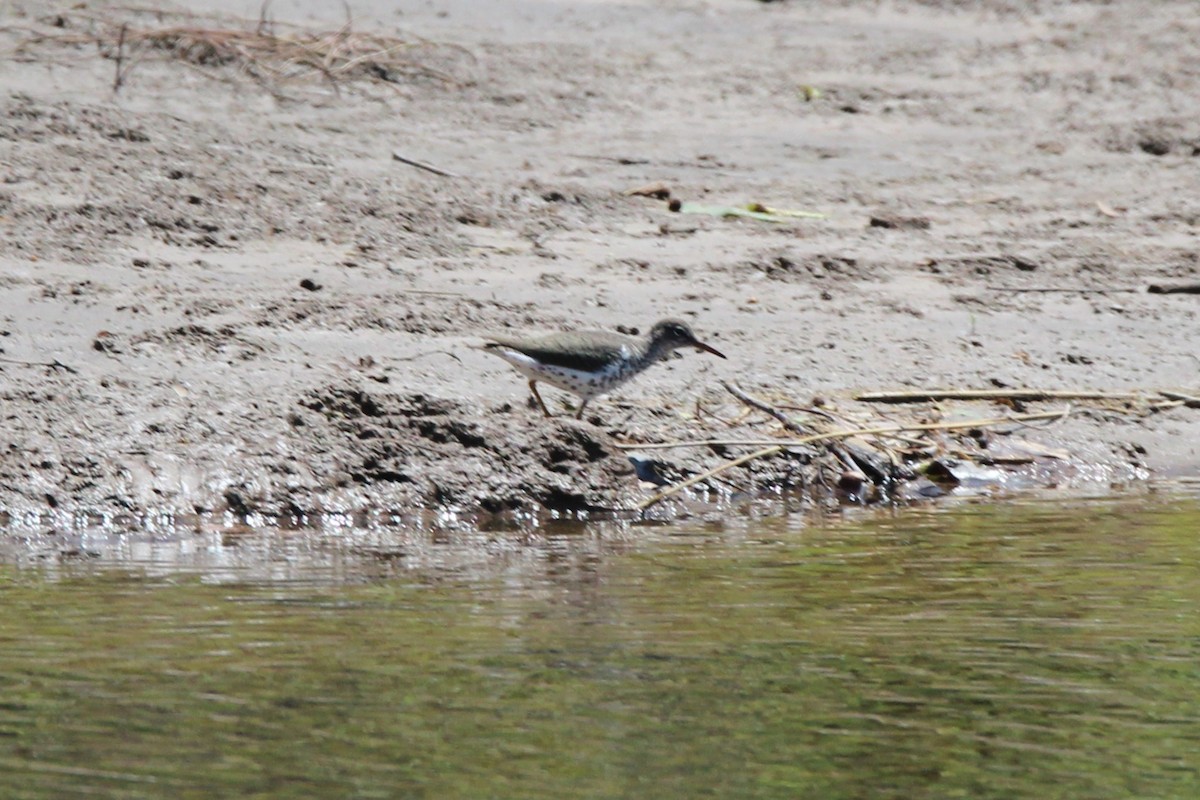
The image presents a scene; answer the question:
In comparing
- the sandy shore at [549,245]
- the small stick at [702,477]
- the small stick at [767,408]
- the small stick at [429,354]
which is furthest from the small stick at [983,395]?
the small stick at [429,354]

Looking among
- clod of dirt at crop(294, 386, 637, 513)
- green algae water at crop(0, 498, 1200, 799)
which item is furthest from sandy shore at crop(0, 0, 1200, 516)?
green algae water at crop(0, 498, 1200, 799)

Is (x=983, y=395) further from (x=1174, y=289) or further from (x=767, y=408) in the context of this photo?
(x=1174, y=289)

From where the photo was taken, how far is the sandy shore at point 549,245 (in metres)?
7.41

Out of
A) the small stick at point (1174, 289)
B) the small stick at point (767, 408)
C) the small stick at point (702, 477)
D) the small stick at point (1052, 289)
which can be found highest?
the small stick at point (1174, 289)

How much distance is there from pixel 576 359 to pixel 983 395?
2.04 m

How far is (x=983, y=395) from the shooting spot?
8570mm

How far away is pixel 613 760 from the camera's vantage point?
4.42m

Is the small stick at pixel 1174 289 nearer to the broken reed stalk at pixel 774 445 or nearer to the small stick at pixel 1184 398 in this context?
the small stick at pixel 1184 398

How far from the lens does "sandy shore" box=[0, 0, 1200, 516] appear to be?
7.41 m

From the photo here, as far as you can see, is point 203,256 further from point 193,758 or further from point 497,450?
point 193,758

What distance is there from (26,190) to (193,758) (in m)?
5.89

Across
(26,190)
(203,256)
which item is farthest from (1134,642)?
(26,190)

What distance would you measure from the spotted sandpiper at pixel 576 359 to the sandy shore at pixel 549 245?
0.17 m

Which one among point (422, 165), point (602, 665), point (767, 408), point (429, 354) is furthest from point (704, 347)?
point (602, 665)
